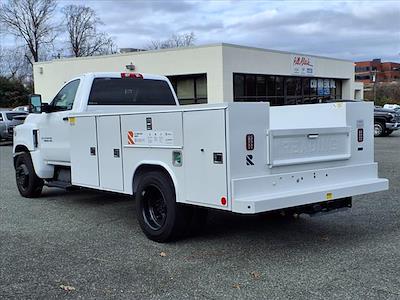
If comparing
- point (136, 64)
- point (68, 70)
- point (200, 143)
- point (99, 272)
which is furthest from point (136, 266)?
point (68, 70)

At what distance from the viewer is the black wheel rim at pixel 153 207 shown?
6.52 meters

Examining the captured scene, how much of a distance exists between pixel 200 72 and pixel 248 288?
2493 centimetres

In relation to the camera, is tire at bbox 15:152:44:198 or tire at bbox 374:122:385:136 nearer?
tire at bbox 15:152:44:198

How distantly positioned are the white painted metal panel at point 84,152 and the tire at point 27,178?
1.87 meters

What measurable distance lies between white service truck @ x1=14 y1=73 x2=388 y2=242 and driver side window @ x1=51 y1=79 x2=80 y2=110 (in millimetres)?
88

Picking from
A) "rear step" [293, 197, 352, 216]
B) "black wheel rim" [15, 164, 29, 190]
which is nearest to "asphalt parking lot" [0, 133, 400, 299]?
"rear step" [293, 197, 352, 216]

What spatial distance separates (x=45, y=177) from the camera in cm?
947

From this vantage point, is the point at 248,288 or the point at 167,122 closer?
the point at 248,288

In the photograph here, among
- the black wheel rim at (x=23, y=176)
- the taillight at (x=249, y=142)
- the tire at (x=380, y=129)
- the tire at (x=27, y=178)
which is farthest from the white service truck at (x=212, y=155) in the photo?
the tire at (x=380, y=129)

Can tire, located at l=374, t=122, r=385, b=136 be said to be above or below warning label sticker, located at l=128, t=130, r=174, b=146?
below

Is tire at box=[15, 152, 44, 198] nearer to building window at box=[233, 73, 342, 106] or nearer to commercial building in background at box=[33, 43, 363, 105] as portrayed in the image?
commercial building in background at box=[33, 43, 363, 105]

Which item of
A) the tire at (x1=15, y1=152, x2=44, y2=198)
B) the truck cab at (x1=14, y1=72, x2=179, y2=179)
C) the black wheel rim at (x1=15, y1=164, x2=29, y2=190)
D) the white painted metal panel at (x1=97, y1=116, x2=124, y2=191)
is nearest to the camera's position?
the white painted metal panel at (x1=97, y1=116, x2=124, y2=191)

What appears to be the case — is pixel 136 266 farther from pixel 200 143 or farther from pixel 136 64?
pixel 136 64

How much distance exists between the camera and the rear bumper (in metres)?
5.34
